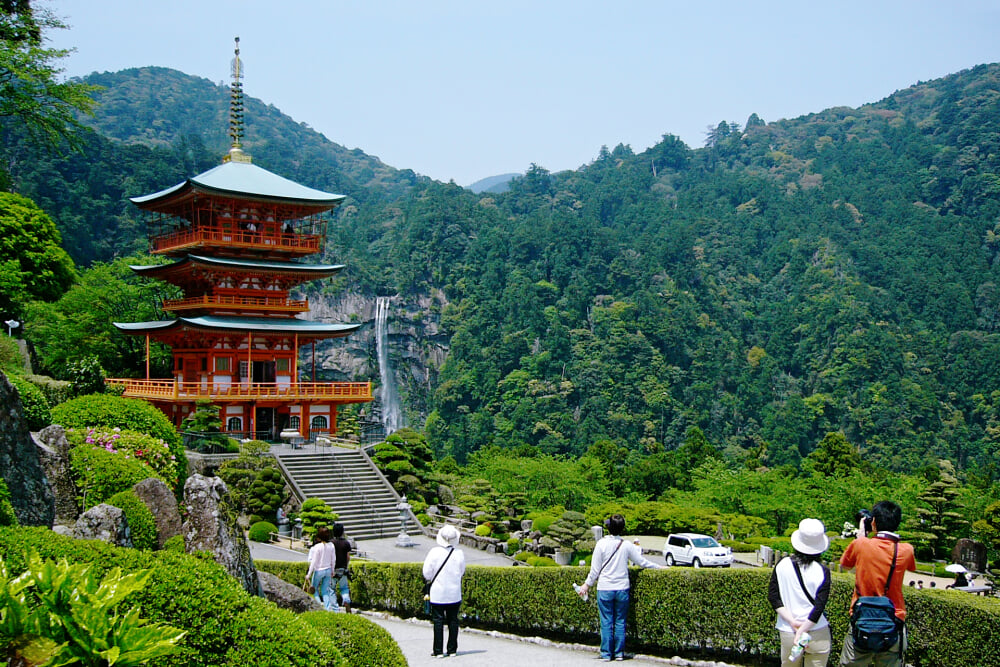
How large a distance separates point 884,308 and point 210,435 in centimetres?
6000

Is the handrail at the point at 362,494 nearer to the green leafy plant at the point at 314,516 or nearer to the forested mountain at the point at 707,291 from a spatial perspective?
the green leafy plant at the point at 314,516

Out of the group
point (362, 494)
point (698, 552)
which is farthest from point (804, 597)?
point (362, 494)

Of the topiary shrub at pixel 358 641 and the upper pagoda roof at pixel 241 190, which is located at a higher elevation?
the upper pagoda roof at pixel 241 190

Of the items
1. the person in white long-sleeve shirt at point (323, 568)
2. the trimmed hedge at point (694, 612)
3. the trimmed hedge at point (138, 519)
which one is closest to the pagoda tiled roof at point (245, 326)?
the trimmed hedge at point (694, 612)

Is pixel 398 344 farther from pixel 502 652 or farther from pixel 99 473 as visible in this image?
pixel 502 652

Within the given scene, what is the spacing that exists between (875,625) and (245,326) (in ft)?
77.8

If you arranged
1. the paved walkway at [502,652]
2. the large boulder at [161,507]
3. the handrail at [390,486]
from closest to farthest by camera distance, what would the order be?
the paved walkway at [502,652]
the large boulder at [161,507]
the handrail at [390,486]

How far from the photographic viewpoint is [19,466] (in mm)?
7148

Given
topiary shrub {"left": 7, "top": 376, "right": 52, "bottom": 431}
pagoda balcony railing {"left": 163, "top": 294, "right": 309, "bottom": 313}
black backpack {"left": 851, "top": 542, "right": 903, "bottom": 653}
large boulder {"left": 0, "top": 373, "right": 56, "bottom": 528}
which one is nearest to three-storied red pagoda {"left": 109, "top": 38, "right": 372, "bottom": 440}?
pagoda balcony railing {"left": 163, "top": 294, "right": 309, "bottom": 313}

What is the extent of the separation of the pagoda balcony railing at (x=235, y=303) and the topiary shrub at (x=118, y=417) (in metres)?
14.3

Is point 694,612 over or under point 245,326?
under

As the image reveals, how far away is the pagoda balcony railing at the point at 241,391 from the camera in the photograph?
2555 cm

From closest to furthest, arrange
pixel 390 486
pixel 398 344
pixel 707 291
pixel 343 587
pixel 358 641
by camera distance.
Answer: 1. pixel 358 641
2. pixel 343 587
3. pixel 390 486
4. pixel 398 344
5. pixel 707 291

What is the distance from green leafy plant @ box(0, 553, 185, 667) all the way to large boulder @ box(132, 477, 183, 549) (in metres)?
Result: 5.21
